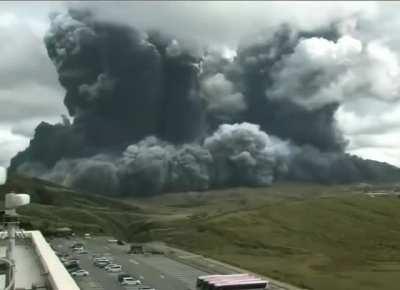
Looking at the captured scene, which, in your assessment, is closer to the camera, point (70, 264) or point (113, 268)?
point (70, 264)

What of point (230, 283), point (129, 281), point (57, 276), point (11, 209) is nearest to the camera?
point (11, 209)

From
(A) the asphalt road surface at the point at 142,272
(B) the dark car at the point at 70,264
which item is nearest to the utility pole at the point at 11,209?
(A) the asphalt road surface at the point at 142,272

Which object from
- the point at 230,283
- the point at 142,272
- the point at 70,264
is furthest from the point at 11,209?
the point at 142,272

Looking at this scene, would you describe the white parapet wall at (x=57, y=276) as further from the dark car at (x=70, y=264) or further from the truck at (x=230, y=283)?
the dark car at (x=70, y=264)

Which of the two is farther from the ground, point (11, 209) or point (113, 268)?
point (11, 209)

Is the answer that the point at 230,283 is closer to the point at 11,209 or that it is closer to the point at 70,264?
the point at 70,264

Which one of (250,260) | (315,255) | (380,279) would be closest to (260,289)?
(380,279)

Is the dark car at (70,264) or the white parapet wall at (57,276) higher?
the white parapet wall at (57,276)

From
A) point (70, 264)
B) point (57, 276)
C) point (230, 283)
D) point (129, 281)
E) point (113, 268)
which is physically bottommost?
point (129, 281)

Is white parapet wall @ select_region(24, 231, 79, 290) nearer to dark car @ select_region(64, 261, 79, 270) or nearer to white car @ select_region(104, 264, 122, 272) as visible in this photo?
dark car @ select_region(64, 261, 79, 270)

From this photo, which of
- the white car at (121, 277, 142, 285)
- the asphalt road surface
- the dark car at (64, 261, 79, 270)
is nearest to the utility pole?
the asphalt road surface
